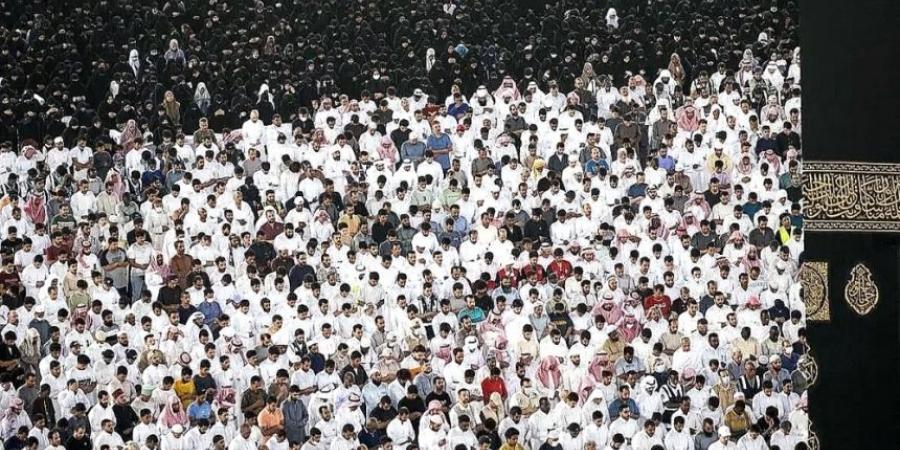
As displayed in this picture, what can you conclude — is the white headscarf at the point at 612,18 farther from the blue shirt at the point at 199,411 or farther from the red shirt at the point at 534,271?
the blue shirt at the point at 199,411

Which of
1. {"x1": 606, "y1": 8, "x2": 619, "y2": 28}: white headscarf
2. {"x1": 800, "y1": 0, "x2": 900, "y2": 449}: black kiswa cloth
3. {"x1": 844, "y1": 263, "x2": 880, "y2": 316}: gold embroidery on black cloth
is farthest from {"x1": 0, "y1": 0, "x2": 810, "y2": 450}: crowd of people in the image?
{"x1": 844, "y1": 263, "x2": 880, "y2": 316}: gold embroidery on black cloth

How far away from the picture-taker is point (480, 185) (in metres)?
8.10

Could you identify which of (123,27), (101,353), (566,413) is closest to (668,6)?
(566,413)

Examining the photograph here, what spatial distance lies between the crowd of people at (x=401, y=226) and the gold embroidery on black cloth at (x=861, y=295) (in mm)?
340

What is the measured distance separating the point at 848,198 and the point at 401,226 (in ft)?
9.50

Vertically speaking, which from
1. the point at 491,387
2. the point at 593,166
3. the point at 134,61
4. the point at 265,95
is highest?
the point at 134,61

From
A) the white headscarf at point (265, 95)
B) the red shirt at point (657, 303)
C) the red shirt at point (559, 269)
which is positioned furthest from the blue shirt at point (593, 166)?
the white headscarf at point (265, 95)

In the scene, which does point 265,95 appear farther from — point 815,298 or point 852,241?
point 852,241

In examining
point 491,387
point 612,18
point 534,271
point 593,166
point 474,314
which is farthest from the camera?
point 612,18

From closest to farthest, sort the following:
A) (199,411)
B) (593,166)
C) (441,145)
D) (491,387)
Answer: (199,411)
(491,387)
(441,145)
(593,166)

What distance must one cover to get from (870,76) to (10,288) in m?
5.61

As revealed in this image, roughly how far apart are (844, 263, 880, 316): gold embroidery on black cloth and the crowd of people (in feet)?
1.12

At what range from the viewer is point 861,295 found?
8.17 m

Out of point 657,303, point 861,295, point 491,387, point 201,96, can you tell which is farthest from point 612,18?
point 201,96
